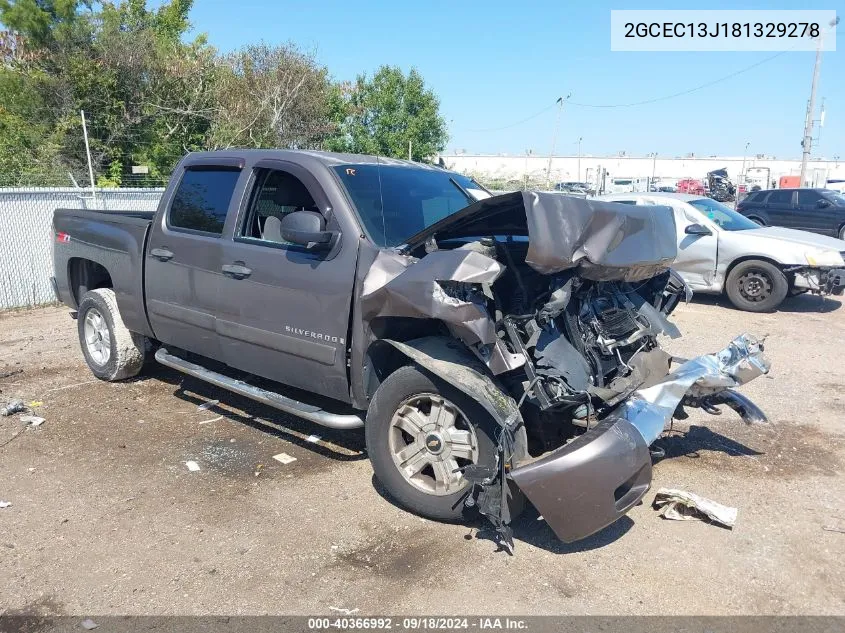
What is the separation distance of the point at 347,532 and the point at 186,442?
1.87 metres

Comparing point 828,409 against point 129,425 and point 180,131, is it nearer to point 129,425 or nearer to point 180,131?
point 129,425

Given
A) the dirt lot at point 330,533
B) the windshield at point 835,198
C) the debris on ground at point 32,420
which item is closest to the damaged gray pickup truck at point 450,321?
the dirt lot at point 330,533

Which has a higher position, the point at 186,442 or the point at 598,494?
the point at 598,494

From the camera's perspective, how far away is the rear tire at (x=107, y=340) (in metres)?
6.05

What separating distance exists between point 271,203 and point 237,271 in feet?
1.77

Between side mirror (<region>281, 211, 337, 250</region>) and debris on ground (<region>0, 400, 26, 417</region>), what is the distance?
323 centimetres

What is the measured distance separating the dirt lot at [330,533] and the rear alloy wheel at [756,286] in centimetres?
455

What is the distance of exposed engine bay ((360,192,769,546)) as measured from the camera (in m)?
3.24

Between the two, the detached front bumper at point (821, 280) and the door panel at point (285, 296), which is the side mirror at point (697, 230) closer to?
the detached front bumper at point (821, 280)

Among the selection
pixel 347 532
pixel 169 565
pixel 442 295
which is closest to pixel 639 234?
pixel 442 295

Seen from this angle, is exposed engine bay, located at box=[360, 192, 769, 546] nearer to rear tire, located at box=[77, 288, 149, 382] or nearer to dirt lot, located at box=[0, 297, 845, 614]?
dirt lot, located at box=[0, 297, 845, 614]

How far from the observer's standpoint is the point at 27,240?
33.4 ft

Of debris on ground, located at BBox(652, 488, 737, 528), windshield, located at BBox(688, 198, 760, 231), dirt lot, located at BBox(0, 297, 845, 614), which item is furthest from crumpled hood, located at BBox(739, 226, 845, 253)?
debris on ground, located at BBox(652, 488, 737, 528)

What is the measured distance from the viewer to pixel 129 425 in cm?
536
